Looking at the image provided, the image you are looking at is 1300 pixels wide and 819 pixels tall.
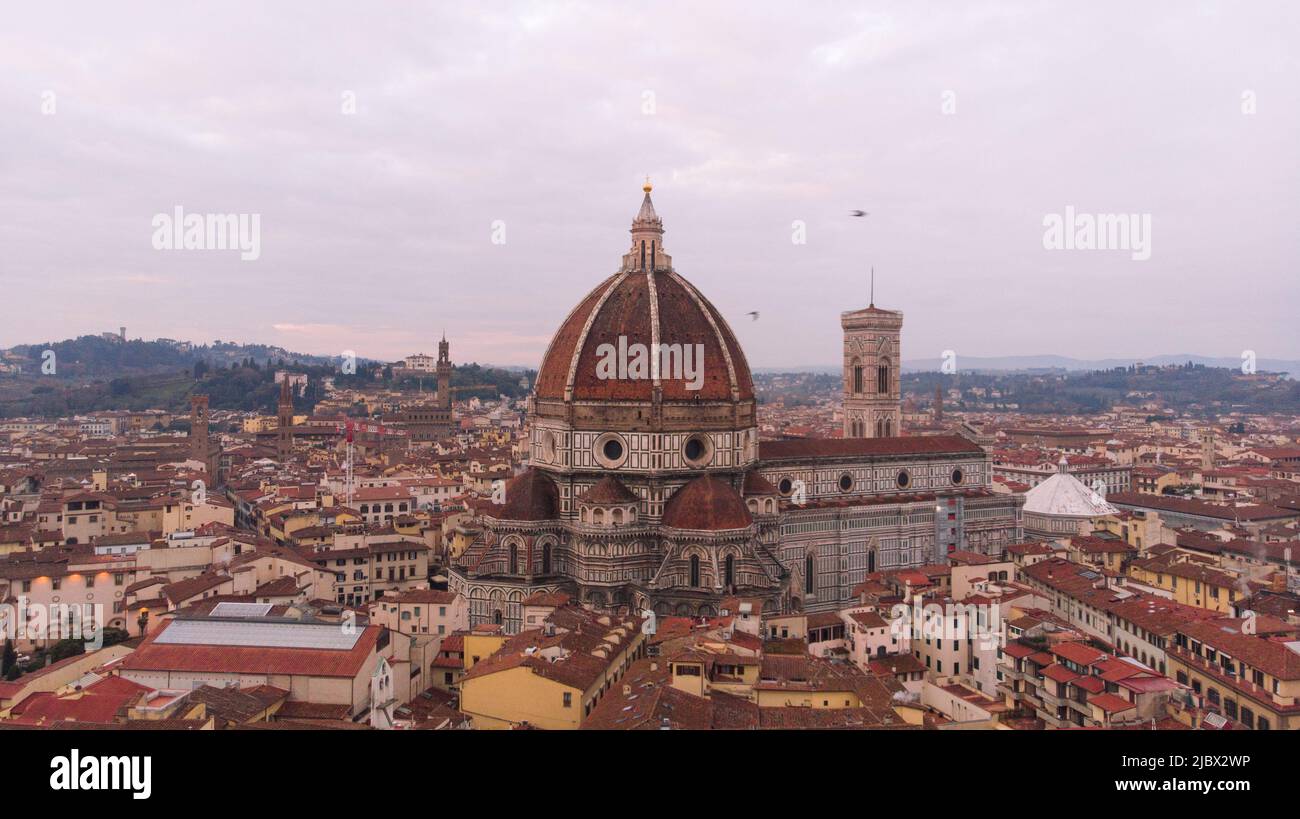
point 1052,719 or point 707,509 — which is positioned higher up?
point 707,509

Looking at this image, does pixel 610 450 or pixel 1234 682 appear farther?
pixel 610 450

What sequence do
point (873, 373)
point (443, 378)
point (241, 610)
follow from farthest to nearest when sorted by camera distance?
point (443, 378), point (873, 373), point (241, 610)

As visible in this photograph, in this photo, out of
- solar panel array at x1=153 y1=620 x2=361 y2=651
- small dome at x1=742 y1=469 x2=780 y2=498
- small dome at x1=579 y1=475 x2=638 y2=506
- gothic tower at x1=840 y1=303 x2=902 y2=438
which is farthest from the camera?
gothic tower at x1=840 y1=303 x2=902 y2=438

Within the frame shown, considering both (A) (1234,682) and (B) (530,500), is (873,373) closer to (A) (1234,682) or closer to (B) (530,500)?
(B) (530,500)

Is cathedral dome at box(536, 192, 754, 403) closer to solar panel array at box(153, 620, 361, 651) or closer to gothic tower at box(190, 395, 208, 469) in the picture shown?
solar panel array at box(153, 620, 361, 651)

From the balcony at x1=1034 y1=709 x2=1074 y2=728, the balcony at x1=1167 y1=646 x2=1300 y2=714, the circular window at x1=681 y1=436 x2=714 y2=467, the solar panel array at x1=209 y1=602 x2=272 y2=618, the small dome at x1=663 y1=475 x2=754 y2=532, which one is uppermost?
the circular window at x1=681 y1=436 x2=714 y2=467

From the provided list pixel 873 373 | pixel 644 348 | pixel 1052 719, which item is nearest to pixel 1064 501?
pixel 873 373

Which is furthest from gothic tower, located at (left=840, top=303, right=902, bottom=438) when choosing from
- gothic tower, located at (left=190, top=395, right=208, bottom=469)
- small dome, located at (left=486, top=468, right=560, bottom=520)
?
gothic tower, located at (left=190, top=395, right=208, bottom=469)

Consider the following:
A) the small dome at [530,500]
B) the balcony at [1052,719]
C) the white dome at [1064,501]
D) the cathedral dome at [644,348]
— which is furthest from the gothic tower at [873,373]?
the balcony at [1052,719]
